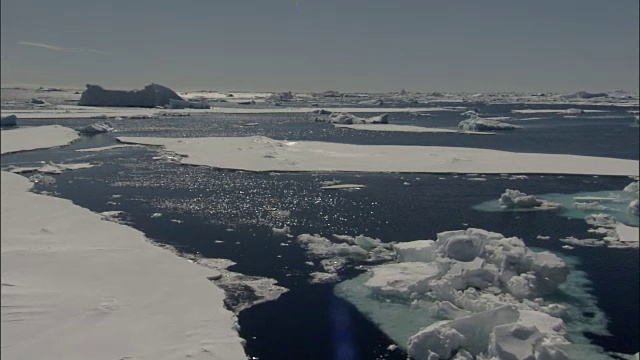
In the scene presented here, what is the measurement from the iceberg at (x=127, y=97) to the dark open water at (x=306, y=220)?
44901 millimetres

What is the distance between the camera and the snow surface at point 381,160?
2750 centimetres

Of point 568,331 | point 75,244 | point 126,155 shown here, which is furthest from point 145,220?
point 126,155

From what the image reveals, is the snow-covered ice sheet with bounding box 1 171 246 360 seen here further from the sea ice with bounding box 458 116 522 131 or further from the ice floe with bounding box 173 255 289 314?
the sea ice with bounding box 458 116 522 131

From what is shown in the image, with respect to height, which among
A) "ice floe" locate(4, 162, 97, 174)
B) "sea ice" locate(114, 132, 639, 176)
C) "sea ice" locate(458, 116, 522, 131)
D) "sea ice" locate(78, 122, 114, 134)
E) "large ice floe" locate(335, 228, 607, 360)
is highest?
"sea ice" locate(458, 116, 522, 131)

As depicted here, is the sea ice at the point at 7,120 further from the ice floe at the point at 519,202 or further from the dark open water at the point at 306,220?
the ice floe at the point at 519,202

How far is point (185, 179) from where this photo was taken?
82.0 ft

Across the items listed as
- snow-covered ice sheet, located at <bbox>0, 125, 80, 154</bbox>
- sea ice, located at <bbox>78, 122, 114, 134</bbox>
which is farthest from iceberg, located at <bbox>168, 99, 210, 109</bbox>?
snow-covered ice sheet, located at <bbox>0, 125, 80, 154</bbox>

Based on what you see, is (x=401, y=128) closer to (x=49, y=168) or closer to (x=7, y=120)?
(x=49, y=168)

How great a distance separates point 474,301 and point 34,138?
114 ft

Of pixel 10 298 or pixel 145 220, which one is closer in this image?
pixel 10 298

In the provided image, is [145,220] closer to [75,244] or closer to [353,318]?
[75,244]

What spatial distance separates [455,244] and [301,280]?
12.1 feet

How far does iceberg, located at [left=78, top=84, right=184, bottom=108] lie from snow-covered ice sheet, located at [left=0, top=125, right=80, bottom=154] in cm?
3347

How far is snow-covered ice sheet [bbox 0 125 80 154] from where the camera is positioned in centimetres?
3325
